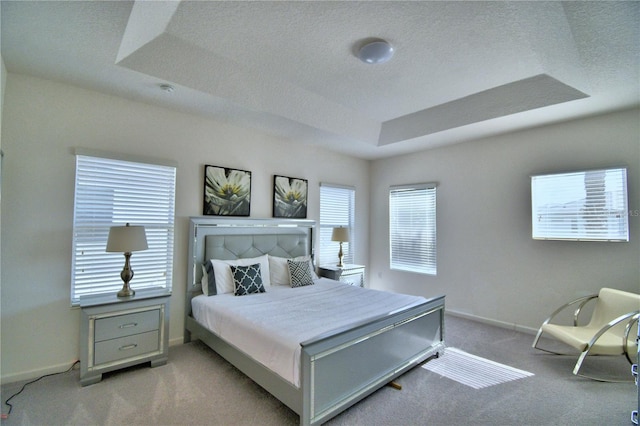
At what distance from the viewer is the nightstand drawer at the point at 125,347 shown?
8.55ft

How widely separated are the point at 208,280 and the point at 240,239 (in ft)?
2.24

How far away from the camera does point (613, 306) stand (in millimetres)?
3084

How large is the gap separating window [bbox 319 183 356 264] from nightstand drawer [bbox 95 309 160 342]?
2.81m

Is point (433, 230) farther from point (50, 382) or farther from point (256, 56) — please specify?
point (50, 382)

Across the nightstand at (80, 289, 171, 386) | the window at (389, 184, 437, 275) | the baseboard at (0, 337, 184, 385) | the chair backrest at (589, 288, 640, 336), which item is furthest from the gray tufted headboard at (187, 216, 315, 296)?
the chair backrest at (589, 288, 640, 336)

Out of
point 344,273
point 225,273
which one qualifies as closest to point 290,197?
point 344,273

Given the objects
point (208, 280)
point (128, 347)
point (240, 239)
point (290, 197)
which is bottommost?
point (128, 347)

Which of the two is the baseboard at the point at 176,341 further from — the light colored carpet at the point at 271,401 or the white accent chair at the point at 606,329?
the white accent chair at the point at 606,329

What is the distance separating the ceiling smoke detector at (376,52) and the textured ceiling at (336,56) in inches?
2.4

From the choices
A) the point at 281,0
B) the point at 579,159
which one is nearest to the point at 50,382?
the point at 281,0

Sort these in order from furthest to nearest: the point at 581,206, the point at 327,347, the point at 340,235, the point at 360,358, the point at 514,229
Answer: the point at 340,235 → the point at 514,229 → the point at 581,206 → the point at 360,358 → the point at 327,347

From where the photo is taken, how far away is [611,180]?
11.2ft

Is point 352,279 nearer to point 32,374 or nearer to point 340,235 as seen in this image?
point 340,235

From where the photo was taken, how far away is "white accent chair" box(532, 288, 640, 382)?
2697mm
